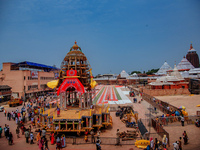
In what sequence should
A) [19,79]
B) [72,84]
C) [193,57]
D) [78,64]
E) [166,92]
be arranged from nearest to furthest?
[72,84], [78,64], [19,79], [166,92], [193,57]

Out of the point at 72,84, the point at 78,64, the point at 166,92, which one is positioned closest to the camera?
the point at 72,84

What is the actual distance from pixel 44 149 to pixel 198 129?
1254 cm

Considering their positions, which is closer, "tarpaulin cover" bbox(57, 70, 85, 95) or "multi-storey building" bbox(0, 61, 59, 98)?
"tarpaulin cover" bbox(57, 70, 85, 95)

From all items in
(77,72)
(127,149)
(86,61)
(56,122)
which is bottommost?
(127,149)

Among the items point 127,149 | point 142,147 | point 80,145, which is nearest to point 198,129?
point 142,147

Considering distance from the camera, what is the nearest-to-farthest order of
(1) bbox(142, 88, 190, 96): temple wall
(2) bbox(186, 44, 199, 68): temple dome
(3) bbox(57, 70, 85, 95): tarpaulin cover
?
(3) bbox(57, 70, 85, 95): tarpaulin cover, (1) bbox(142, 88, 190, 96): temple wall, (2) bbox(186, 44, 199, 68): temple dome

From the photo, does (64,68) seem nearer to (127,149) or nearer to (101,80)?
(127,149)

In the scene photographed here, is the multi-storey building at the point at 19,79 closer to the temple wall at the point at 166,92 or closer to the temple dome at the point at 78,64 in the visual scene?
the temple dome at the point at 78,64

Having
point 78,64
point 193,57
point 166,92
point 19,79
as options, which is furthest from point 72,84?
point 193,57

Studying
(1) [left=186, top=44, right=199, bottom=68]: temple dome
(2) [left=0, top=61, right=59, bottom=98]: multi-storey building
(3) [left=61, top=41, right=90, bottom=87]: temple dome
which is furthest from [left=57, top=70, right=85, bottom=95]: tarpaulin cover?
(1) [left=186, top=44, right=199, bottom=68]: temple dome

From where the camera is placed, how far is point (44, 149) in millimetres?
9555

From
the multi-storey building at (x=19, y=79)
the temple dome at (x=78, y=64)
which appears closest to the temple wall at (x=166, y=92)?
the temple dome at (x=78, y=64)

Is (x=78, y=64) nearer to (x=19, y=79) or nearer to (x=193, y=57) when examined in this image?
(x=19, y=79)

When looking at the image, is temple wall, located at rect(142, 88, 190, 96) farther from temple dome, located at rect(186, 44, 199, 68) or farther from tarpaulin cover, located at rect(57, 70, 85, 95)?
temple dome, located at rect(186, 44, 199, 68)
